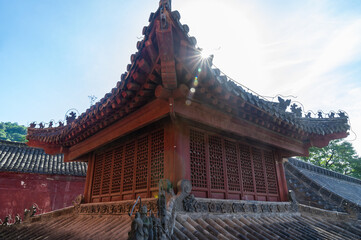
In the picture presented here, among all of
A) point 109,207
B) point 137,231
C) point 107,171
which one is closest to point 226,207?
point 109,207

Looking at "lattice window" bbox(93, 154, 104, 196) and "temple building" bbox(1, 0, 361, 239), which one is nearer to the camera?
"temple building" bbox(1, 0, 361, 239)

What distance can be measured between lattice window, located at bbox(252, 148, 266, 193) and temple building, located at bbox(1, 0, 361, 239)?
0.03 m

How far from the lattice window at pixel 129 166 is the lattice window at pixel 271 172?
3755 millimetres

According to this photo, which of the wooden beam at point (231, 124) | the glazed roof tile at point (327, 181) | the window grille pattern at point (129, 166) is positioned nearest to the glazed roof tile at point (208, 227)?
the window grille pattern at point (129, 166)

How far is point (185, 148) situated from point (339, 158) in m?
35.7

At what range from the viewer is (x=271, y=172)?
23.0ft

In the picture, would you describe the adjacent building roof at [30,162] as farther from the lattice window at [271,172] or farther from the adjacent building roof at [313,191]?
the adjacent building roof at [313,191]

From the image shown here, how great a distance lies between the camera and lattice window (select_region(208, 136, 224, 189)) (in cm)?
525

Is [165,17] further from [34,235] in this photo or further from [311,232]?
[34,235]

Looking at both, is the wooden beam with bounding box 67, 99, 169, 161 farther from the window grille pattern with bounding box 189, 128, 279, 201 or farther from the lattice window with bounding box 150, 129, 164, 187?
the window grille pattern with bounding box 189, 128, 279, 201

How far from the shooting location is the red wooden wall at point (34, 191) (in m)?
14.8

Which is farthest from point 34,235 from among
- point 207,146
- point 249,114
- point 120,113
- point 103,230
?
point 249,114

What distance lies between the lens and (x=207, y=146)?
5.35m

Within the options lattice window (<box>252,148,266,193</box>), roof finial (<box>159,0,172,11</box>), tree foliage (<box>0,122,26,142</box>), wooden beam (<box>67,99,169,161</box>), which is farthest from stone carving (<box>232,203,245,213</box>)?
tree foliage (<box>0,122,26,142</box>)
